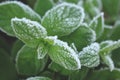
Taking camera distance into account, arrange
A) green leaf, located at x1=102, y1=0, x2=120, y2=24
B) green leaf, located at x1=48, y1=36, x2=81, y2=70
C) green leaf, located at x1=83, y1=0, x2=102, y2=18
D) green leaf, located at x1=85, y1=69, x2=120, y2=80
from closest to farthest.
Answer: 1. green leaf, located at x1=48, y1=36, x2=81, y2=70
2. green leaf, located at x1=85, y1=69, x2=120, y2=80
3. green leaf, located at x1=83, y1=0, x2=102, y2=18
4. green leaf, located at x1=102, y1=0, x2=120, y2=24

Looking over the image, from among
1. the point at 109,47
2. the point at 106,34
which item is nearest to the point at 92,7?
the point at 106,34

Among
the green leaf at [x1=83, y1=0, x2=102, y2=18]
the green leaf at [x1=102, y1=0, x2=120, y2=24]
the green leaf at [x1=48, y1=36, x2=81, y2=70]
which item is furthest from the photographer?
the green leaf at [x1=102, y1=0, x2=120, y2=24]

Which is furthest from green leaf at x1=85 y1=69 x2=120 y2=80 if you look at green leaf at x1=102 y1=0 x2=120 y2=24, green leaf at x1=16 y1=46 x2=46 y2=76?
green leaf at x1=102 y1=0 x2=120 y2=24

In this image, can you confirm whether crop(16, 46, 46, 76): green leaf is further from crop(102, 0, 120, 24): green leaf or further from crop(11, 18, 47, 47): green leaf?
crop(102, 0, 120, 24): green leaf

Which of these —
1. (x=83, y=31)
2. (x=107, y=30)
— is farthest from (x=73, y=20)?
(x=107, y=30)

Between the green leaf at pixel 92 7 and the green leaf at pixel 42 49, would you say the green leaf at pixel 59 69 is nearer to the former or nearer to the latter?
the green leaf at pixel 42 49

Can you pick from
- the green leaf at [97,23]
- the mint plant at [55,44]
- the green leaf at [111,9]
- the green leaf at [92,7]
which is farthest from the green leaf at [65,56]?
the green leaf at [111,9]

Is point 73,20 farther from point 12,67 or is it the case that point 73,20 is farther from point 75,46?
point 12,67

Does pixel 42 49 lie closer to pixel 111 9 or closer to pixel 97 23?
pixel 97 23

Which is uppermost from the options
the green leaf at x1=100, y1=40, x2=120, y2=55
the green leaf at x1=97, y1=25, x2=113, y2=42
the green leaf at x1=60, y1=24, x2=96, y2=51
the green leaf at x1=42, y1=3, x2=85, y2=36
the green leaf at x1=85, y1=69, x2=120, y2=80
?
the green leaf at x1=42, y1=3, x2=85, y2=36
